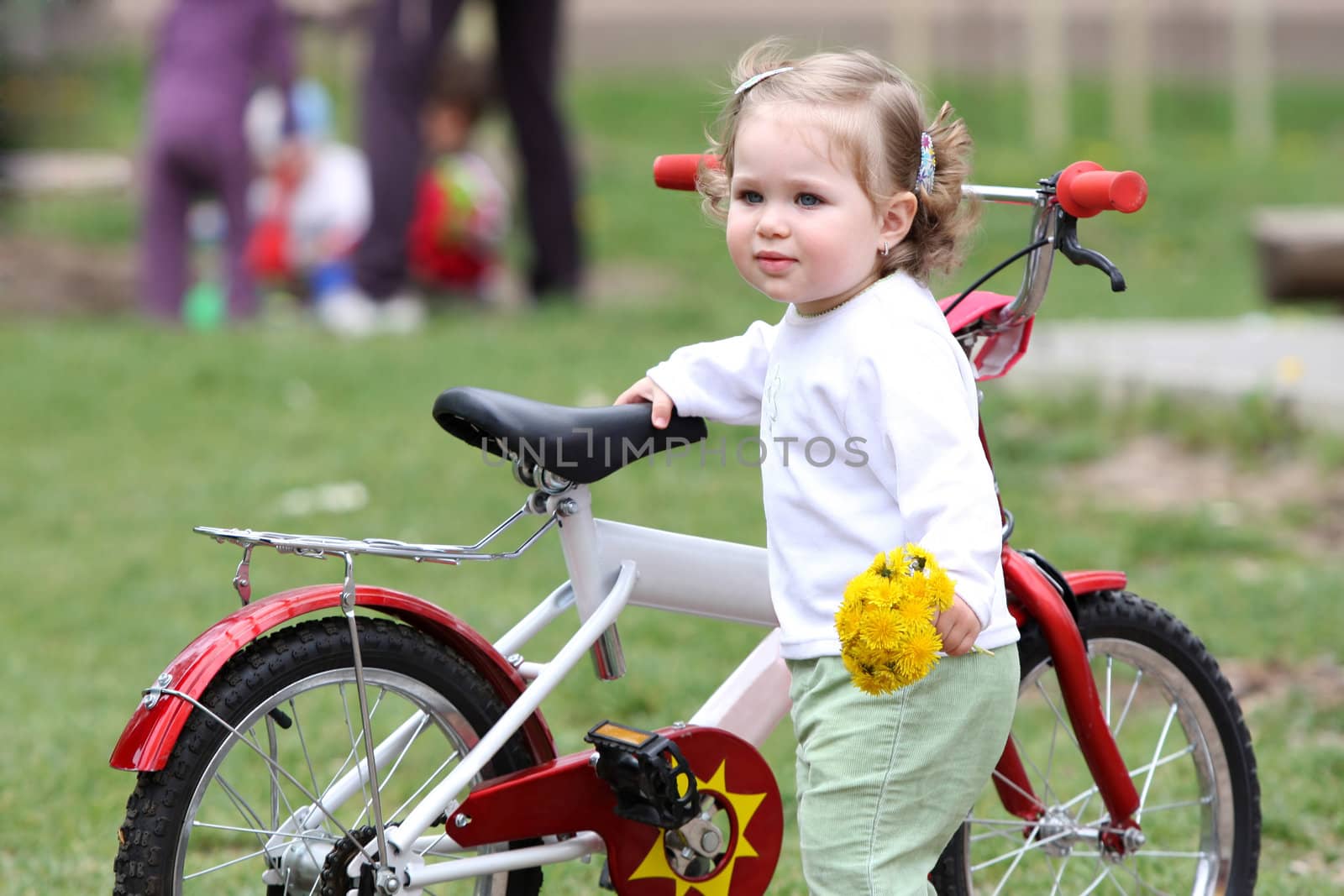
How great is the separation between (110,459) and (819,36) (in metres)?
4.34

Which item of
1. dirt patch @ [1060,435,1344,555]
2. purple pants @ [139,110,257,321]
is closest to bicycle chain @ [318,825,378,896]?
dirt patch @ [1060,435,1344,555]

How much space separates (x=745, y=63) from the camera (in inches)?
88.6

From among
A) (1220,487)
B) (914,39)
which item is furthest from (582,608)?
(914,39)

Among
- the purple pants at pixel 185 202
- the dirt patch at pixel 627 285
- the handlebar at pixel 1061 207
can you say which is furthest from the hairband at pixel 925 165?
the dirt patch at pixel 627 285

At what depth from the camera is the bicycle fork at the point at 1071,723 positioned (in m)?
2.39

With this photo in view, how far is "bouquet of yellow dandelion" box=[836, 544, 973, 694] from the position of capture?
6.26 feet

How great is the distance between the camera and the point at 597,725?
8.07ft

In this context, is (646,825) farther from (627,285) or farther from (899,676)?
(627,285)

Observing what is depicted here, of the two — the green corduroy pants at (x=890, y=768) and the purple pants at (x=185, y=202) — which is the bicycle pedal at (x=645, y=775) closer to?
the green corduroy pants at (x=890, y=768)

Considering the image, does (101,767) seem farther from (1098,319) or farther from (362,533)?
(1098,319)

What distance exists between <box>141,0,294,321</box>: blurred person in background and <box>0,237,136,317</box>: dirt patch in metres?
0.83

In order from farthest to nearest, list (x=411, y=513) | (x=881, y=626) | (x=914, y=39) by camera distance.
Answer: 1. (x=914, y=39)
2. (x=411, y=513)
3. (x=881, y=626)

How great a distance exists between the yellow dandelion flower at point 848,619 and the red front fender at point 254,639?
1.97ft

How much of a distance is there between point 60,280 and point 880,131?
7974 millimetres
